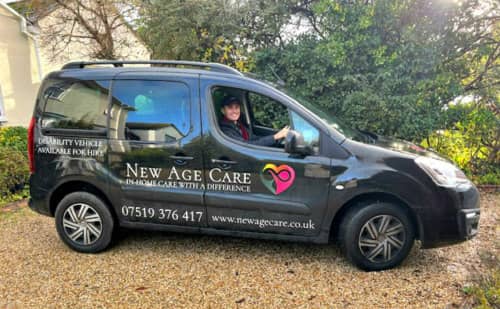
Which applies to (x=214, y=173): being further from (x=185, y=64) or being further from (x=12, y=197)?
(x=12, y=197)

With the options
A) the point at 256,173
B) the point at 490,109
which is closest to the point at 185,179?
the point at 256,173

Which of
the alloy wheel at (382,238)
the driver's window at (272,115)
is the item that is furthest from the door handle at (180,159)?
the driver's window at (272,115)

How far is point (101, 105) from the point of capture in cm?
365

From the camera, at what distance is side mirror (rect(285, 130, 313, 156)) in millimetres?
3180

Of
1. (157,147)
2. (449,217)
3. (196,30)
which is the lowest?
(449,217)

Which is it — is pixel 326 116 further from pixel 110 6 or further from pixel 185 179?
pixel 110 6

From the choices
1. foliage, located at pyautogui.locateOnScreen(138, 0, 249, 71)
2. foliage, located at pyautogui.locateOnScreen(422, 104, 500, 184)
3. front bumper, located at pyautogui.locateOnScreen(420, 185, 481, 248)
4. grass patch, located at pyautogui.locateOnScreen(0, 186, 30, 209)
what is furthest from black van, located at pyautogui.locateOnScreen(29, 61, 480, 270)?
foliage, located at pyautogui.locateOnScreen(422, 104, 500, 184)

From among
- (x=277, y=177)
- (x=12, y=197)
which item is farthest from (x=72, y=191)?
(x=12, y=197)

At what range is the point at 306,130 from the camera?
133 inches

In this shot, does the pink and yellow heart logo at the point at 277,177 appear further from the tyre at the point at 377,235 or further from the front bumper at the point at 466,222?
the front bumper at the point at 466,222

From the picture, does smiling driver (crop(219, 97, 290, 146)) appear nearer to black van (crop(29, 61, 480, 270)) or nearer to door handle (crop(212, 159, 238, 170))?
black van (crop(29, 61, 480, 270))

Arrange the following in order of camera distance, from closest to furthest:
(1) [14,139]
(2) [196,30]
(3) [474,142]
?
(3) [474,142]
(2) [196,30]
(1) [14,139]

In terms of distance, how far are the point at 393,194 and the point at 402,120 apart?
2904mm

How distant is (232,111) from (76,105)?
1.65 meters
